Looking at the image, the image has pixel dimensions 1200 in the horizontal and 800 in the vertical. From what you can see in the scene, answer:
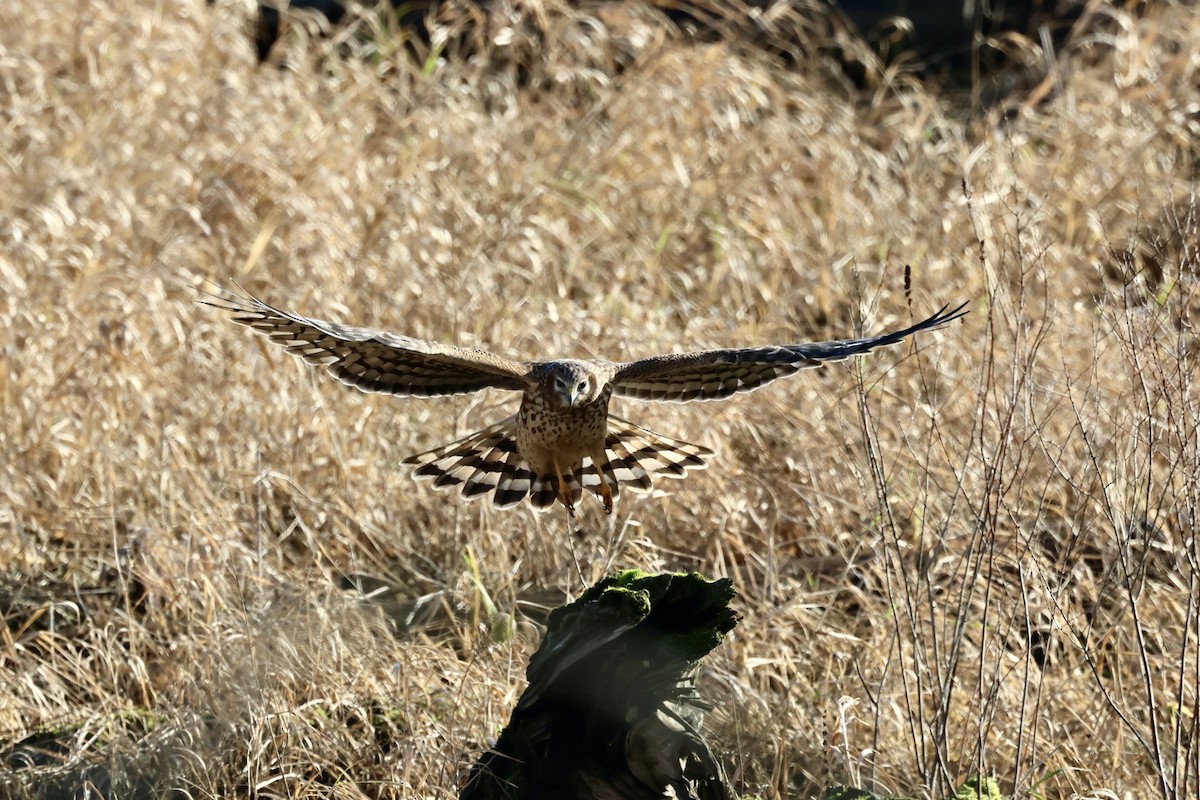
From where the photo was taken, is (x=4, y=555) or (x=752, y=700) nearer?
(x=752, y=700)

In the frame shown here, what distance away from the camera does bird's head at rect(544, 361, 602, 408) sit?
13.1ft

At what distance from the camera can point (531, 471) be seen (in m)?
4.45

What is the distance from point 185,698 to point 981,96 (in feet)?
22.9

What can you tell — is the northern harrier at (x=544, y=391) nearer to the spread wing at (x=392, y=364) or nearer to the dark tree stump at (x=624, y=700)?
the spread wing at (x=392, y=364)

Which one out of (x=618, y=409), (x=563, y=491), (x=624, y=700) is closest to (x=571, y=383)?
(x=563, y=491)

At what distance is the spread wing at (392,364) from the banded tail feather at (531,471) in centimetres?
20

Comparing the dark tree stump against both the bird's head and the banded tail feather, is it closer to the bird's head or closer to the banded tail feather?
the bird's head

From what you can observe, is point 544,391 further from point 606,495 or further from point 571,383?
point 606,495

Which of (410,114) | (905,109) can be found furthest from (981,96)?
(410,114)

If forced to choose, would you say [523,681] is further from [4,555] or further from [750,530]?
[4,555]

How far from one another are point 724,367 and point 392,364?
97 centimetres

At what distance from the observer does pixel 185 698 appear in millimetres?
4172

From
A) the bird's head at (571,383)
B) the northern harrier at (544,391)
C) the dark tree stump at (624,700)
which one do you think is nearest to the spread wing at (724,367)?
the northern harrier at (544,391)

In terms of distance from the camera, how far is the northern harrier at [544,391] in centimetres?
397
